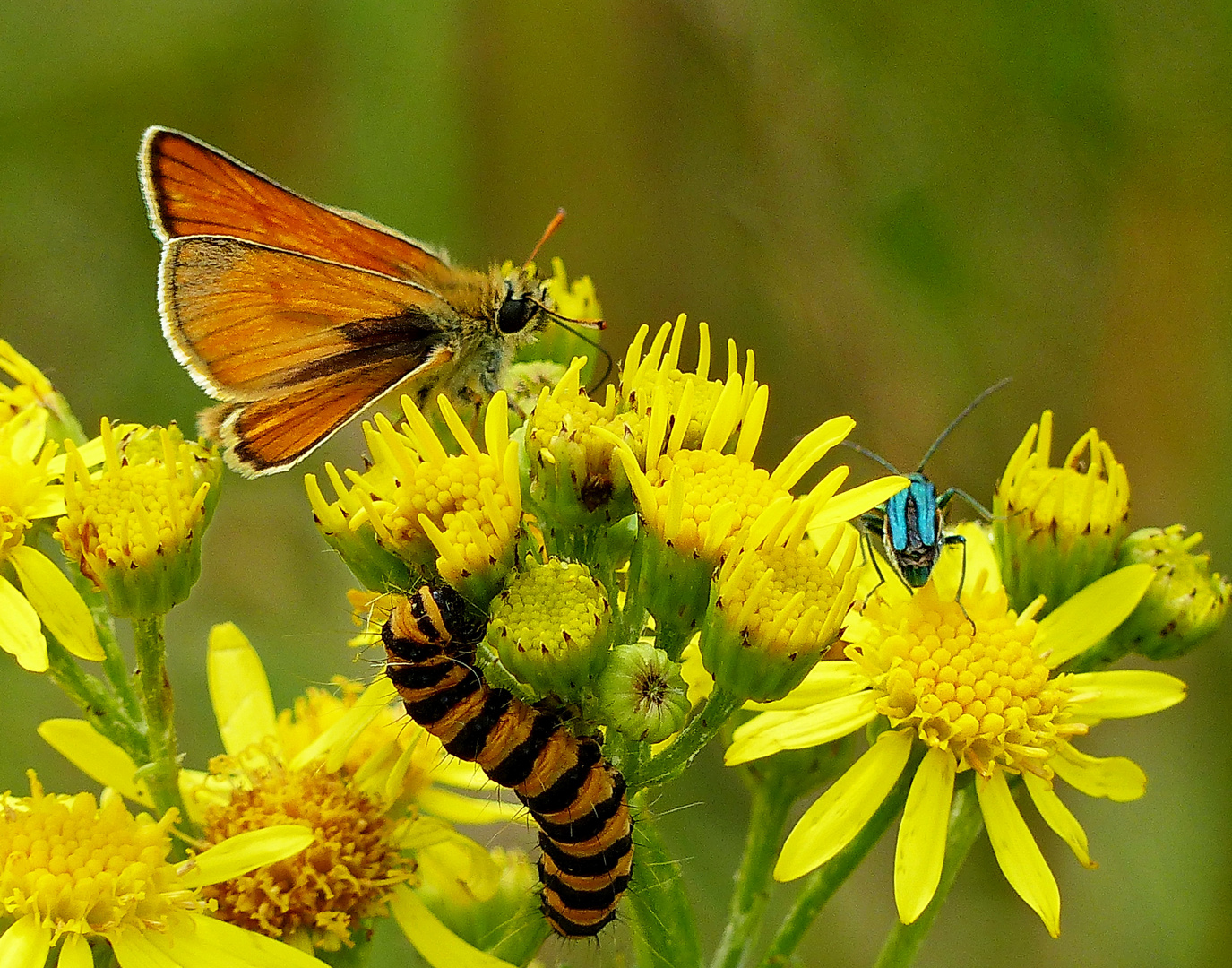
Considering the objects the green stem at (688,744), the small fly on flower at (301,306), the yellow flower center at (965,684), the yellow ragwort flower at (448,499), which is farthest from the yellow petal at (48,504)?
the yellow flower center at (965,684)

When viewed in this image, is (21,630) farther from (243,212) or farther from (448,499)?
(243,212)

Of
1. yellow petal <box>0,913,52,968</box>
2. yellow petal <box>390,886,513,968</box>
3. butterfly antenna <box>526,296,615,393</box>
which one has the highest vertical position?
butterfly antenna <box>526,296,615,393</box>

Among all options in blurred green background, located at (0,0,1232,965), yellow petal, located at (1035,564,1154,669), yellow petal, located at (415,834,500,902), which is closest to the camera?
yellow petal, located at (415,834,500,902)

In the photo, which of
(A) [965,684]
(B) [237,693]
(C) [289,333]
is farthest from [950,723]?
(C) [289,333]

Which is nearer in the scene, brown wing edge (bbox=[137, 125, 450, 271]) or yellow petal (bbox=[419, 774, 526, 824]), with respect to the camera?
yellow petal (bbox=[419, 774, 526, 824])

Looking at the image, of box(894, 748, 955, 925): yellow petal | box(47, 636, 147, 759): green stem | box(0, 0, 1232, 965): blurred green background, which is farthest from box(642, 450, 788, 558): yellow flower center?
box(0, 0, 1232, 965): blurred green background

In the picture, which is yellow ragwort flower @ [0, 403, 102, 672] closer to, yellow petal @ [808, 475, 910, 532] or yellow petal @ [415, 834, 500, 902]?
yellow petal @ [415, 834, 500, 902]

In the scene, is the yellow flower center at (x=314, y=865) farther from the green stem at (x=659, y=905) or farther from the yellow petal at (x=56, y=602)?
the green stem at (x=659, y=905)
